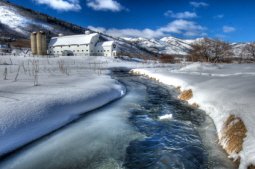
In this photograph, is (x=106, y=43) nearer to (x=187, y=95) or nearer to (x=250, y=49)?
(x=250, y=49)

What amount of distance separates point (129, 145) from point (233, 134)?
4.05 m

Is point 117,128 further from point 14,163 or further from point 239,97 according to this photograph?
point 239,97

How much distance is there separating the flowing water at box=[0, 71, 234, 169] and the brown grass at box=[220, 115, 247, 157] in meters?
Result: 0.39

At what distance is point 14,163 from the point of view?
8742 mm

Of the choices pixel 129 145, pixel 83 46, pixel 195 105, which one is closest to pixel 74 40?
pixel 83 46

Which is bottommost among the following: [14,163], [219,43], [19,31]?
[14,163]

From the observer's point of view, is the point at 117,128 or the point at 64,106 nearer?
the point at 117,128

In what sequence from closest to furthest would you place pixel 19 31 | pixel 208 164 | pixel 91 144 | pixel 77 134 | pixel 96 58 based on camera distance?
pixel 208 164 → pixel 91 144 → pixel 77 134 → pixel 96 58 → pixel 19 31

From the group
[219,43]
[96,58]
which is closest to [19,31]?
[96,58]

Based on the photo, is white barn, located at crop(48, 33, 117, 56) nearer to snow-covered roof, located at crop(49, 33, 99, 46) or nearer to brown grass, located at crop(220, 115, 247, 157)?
snow-covered roof, located at crop(49, 33, 99, 46)

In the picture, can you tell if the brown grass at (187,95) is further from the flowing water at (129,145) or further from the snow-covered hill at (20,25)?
the snow-covered hill at (20,25)

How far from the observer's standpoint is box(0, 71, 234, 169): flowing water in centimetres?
874

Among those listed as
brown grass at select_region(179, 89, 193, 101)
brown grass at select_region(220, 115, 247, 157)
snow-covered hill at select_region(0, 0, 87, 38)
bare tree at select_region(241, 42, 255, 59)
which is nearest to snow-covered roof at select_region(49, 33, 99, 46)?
snow-covered hill at select_region(0, 0, 87, 38)

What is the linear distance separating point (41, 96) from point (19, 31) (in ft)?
531
